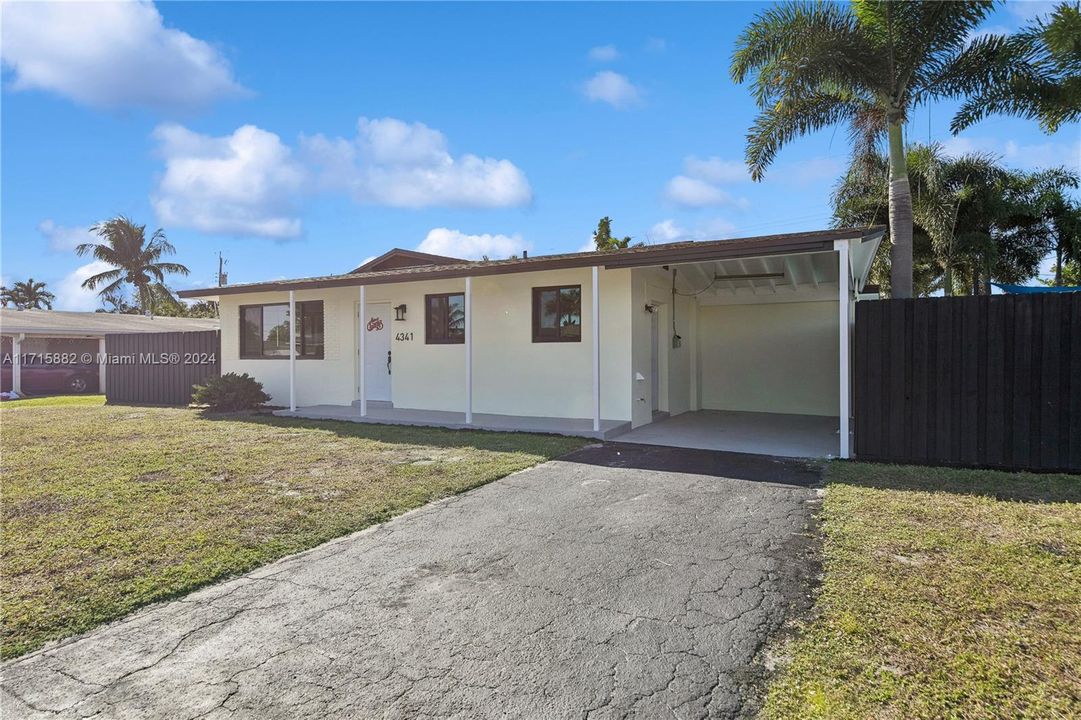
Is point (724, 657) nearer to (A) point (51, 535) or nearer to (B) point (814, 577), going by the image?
(B) point (814, 577)

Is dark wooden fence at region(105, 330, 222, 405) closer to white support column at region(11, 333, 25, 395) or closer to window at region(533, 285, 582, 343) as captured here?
white support column at region(11, 333, 25, 395)

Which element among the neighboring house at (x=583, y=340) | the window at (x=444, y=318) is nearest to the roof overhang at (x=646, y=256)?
the neighboring house at (x=583, y=340)

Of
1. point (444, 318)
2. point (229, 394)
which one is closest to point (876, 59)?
point (444, 318)

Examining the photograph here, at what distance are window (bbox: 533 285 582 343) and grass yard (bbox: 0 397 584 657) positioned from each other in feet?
7.24

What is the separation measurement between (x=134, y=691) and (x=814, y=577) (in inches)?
135

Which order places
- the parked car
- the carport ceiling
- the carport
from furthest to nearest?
1. the parked car
2. the carport
3. the carport ceiling

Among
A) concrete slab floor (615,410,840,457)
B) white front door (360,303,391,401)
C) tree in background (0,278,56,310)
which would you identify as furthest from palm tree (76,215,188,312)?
concrete slab floor (615,410,840,457)

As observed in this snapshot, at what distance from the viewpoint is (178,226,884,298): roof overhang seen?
6.93 m

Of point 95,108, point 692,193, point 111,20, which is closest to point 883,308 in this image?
point 111,20

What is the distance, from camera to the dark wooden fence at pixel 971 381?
6.01 meters

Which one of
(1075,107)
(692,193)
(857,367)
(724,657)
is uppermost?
(692,193)

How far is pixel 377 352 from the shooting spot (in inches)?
486

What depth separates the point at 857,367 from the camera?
6840 millimetres

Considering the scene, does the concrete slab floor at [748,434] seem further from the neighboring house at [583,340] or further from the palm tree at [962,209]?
the palm tree at [962,209]
